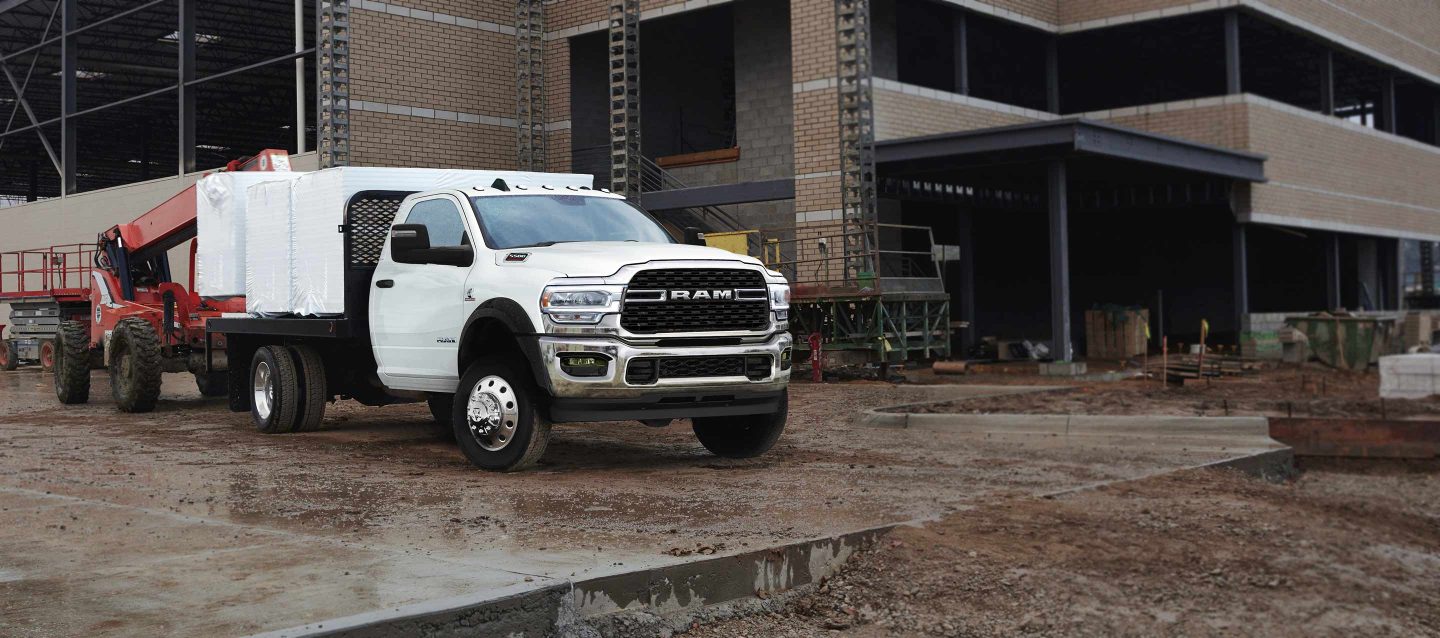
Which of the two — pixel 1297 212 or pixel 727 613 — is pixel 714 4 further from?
pixel 727 613

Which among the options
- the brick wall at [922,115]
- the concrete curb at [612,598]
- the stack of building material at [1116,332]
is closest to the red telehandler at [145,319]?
the concrete curb at [612,598]

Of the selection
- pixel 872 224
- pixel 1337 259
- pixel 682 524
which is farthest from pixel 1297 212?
pixel 682 524

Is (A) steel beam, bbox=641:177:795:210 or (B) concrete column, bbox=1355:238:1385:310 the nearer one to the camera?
(A) steel beam, bbox=641:177:795:210

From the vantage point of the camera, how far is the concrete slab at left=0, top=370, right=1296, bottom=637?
5.49m

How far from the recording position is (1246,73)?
42062 mm

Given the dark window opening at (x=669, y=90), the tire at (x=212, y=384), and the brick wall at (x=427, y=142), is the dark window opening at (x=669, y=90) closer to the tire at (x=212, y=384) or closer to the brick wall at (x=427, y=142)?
the brick wall at (x=427, y=142)

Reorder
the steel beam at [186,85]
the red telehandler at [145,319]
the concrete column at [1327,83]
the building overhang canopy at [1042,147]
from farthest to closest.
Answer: the concrete column at [1327,83] → the steel beam at [186,85] → the building overhang canopy at [1042,147] → the red telehandler at [145,319]

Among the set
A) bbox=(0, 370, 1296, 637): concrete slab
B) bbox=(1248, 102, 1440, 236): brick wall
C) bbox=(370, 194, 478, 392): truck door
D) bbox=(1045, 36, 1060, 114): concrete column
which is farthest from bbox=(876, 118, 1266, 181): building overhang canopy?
bbox=(370, 194, 478, 392): truck door

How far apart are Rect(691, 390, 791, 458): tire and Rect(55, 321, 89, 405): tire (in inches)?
425

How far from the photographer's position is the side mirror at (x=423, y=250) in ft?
35.0

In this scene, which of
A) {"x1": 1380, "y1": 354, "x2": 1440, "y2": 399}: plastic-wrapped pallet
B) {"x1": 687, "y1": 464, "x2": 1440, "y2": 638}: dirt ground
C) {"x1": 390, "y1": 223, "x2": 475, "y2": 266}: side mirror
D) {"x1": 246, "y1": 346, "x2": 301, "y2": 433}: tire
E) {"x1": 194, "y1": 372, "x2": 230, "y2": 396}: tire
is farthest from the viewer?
{"x1": 194, "y1": 372, "x2": 230, "y2": 396}: tire

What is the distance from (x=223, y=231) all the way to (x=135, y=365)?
296 cm

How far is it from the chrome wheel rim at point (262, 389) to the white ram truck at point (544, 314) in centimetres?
126

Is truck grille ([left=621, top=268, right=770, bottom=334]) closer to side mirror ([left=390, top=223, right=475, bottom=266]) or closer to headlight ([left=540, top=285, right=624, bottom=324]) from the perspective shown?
headlight ([left=540, top=285, right=624, bottom=324])
